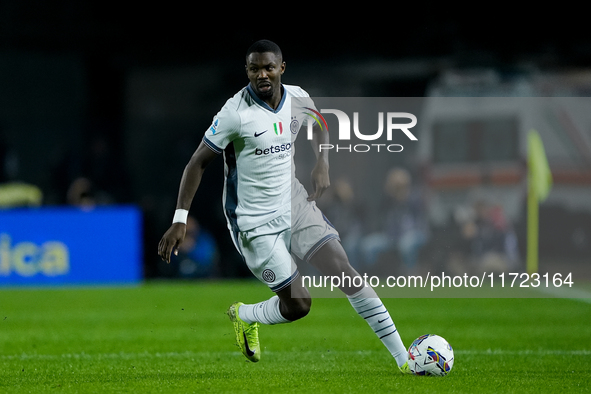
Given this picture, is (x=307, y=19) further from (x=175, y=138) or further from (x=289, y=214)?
(x=289, y=214)

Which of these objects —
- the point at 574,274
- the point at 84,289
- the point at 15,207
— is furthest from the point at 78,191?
the point at 574,274

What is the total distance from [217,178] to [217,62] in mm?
2196

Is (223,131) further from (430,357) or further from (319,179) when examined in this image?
(430,357)

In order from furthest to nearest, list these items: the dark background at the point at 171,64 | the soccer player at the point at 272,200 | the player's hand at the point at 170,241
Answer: the dark background at the point at 171,64 < the soccer player at the point at 272,200 < the player's hand at the point at 170,241

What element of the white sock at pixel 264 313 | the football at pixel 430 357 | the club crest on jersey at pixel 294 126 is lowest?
the football at pixel 430 357

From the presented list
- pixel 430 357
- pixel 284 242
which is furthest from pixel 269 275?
pixel 430 357

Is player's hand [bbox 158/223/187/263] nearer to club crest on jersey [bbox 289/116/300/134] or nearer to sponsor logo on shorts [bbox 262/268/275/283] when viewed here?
sponsor logo on shorts [bbox 262/268/275/283]

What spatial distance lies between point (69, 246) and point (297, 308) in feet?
26.2

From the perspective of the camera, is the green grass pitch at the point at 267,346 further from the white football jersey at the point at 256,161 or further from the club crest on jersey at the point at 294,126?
the club crest on jersey at the point at 294,126

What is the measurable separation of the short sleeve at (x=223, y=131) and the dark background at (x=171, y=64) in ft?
33.1

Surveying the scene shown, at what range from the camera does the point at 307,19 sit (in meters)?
16.4

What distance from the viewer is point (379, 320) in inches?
213

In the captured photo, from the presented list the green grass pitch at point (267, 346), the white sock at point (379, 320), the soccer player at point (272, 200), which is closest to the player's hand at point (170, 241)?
the soccer player at point (272, 200)

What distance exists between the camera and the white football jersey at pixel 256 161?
5.46m
